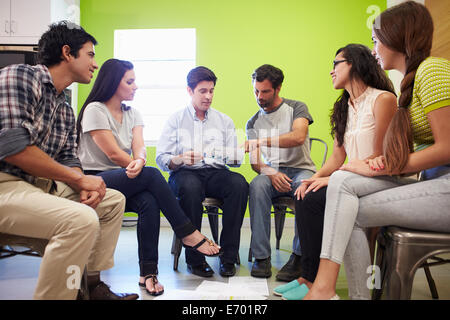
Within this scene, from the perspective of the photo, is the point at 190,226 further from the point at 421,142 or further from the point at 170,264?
the point at 421,142

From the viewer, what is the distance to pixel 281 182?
6.93ft

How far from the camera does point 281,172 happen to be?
7.51 feet

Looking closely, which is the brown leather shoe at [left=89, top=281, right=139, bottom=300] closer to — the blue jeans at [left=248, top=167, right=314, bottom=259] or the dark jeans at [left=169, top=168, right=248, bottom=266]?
the dark jeans at [left=169, top=168, right=248, bottom=266]

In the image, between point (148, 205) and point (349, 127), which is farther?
point (148, 205)

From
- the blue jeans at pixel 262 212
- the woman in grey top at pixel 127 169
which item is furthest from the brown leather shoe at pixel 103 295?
the blue jeans at pixel 262 212

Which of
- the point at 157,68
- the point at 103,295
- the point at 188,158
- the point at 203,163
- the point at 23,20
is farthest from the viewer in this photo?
the point at 157,68

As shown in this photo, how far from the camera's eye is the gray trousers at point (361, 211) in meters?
1.16

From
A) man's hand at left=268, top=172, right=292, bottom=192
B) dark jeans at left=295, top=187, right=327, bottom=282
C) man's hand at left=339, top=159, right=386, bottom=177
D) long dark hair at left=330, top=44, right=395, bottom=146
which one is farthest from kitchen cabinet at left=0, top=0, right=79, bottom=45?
man's hand at left=339, top=159, right=386, bottom=177

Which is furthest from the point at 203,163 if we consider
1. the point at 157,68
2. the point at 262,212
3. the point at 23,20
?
the point at 23,20

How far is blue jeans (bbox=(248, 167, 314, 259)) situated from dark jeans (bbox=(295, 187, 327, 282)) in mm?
475

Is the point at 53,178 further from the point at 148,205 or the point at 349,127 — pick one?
the point at 349,127

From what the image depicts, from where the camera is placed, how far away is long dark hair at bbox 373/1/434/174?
1237mm

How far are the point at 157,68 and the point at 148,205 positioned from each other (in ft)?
9.41

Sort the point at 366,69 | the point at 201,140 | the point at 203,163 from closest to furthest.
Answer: the point at 366,69 < the point at 203,163 < the point at 201,140
